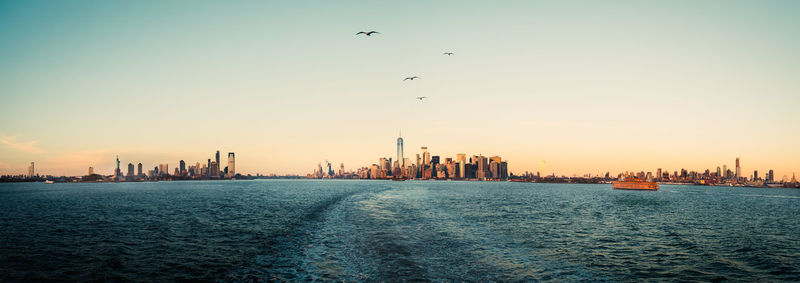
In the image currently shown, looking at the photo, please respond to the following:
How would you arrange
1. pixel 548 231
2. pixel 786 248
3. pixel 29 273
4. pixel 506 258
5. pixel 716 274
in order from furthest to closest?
1. pixel 548 231
2. pixel 786 248
3. pixel 506 258
4. pixel 716 274
5. pixel 29 273

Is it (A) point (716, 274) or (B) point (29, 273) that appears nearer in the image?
(B) point (29, 273)

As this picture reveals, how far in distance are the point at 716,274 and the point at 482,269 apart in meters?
14.1

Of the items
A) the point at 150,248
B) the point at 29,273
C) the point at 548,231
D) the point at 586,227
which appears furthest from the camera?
the point at 586,227

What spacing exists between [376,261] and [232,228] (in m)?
23.7

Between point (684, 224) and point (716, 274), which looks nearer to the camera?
point (716, 274)

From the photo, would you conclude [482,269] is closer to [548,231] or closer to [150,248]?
[548,231]

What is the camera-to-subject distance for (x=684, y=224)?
54.0m

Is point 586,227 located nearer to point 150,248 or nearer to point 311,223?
point 311,223

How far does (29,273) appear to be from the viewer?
2356 cm

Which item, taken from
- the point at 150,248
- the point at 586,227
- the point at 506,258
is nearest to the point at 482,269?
the point at 506,258

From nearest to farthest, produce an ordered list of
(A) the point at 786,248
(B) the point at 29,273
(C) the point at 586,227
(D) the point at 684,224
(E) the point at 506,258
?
(B) the point at 29,273 < (E) the point at 506,258 < (A) the point at 786,248 < (C) the point at 586,227 < (D) the point at 684,224

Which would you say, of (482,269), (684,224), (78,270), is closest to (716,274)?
(482,269)

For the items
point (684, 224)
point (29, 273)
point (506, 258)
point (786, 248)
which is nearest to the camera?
point (29, 273)

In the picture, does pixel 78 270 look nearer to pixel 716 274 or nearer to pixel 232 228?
pixel 232 228
